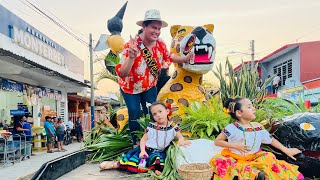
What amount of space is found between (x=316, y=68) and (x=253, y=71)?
1667 cm

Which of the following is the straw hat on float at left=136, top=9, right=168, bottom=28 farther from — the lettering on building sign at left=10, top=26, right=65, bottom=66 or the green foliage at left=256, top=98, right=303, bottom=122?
the lettering on building sign at left=10, top=26, right=65, bottom=66

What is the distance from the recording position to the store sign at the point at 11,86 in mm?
11344

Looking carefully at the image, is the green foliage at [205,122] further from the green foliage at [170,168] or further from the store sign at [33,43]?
the store sign at [33,43]

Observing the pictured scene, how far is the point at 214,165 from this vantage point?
257cm

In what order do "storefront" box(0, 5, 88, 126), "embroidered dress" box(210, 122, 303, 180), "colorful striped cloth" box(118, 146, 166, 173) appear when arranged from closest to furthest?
"embroidered dress" box(210, 122, 303, 180)
"colorful striped cloth" box(118, 146, 166, 173)
"storefront" box(0, 5, 88, 126)

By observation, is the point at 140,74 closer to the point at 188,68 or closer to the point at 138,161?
the point at 188,68

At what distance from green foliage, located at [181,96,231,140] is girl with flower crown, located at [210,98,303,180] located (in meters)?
0.23

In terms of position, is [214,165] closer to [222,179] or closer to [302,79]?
[222,179]

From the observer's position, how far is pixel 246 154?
106 inches

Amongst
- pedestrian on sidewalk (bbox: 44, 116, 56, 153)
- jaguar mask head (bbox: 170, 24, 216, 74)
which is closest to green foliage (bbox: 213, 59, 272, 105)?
jaguar mask head (bbox: 170, 24, 216, 74)

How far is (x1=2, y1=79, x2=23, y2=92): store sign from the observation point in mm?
11344

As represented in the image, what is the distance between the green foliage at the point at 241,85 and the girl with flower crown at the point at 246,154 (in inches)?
39.9

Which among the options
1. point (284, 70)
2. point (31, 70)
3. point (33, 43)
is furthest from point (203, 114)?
point (284, 70)

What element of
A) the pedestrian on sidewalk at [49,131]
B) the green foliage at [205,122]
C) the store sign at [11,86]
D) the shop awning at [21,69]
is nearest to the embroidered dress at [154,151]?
the green foliage at [205,122]
